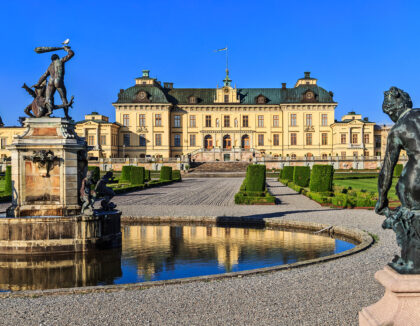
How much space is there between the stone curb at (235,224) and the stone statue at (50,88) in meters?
4.94

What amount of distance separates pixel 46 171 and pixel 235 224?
6088 millimetres

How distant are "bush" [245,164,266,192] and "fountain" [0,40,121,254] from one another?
11019 millimetres

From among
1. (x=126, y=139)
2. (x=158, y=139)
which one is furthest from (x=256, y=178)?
(x=126, y=139)

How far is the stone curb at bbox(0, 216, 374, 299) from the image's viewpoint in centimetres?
580

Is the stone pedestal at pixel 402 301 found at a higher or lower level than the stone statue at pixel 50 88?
lower

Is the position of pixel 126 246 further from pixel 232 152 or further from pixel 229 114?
pixel 229 114

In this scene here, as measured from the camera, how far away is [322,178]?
2109 cm

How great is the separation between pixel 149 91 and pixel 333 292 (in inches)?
2337

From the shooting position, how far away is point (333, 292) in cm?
562

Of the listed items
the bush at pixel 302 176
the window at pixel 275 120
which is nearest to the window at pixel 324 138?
the window at pixel 275 120

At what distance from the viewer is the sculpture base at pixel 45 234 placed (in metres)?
8.67

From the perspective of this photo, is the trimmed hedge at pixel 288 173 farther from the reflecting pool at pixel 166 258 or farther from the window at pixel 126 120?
the window at pixel 126 120

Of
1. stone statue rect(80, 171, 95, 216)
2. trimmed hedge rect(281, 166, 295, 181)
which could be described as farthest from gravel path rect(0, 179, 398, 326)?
trimmed hedge rect(281, 166, 295, 181)

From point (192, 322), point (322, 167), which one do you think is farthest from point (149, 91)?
point (192, 322)
